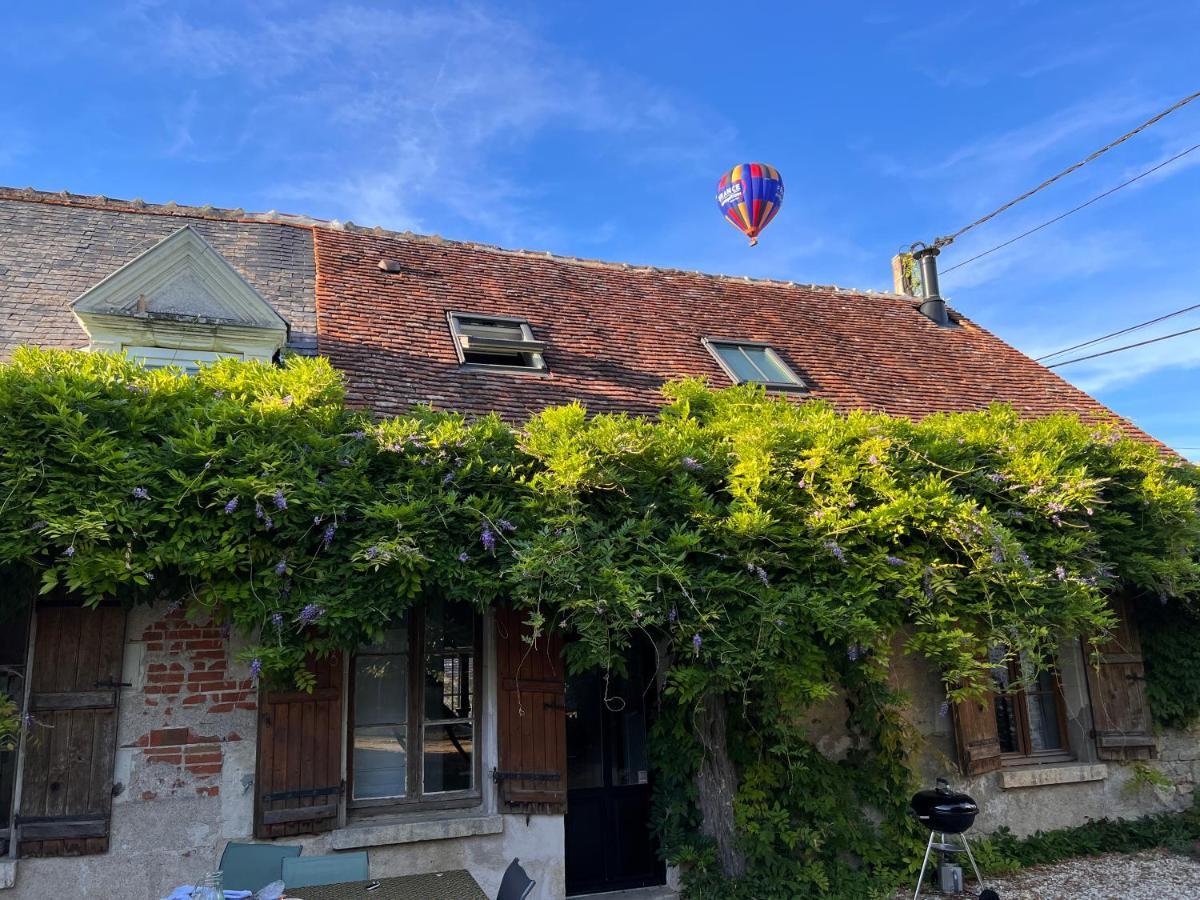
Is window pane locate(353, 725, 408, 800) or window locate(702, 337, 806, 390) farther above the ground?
window locate(702, 337, 806, 390)

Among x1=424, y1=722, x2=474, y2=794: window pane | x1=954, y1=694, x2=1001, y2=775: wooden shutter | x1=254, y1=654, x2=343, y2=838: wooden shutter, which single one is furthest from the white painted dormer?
x1=954, y1=694, x2=1001, y2=775: wooden shutter

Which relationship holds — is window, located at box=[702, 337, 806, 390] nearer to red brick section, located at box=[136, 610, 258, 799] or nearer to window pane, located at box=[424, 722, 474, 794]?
window pane, located at box=[424, 722, 474, 794]

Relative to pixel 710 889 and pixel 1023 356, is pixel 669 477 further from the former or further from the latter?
pixel 1023 356

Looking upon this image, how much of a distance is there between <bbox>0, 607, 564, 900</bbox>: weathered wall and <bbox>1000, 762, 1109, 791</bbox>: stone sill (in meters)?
4.32

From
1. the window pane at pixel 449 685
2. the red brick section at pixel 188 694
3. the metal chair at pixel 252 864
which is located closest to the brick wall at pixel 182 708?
the red brick section at pixel 188 694

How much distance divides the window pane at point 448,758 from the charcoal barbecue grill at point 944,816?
3.19 m

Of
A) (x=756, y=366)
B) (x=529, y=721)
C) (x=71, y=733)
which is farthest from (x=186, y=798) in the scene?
(x=756, y=366)

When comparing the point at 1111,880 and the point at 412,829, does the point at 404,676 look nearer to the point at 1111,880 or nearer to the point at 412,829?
the point at 412,829

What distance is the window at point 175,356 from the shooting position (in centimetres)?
595

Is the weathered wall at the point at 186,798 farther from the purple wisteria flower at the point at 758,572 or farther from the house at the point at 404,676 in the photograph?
the purple wisteria flower at the point at 758,572

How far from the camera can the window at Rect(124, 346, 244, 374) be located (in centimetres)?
595

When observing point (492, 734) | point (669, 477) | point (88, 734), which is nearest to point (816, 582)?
point (669, 477)

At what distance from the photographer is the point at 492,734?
17.7 feet

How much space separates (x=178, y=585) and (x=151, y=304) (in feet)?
8.74
